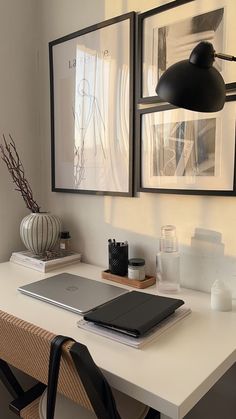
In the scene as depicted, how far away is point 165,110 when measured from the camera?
132 cm

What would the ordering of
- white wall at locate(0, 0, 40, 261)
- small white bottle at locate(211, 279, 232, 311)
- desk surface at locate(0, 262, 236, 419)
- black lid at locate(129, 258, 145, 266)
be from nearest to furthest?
1. desk surface at locate(0, 262, 236, 419)
2. small white bottle at locate(211, 279, 232, 311)
3. black lid at locate(129, 258, 145, 266)
4. white wall at locate(0, 0, 40, 261)

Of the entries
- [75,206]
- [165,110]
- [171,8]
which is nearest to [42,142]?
[75,206]

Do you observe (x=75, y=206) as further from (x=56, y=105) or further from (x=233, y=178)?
(x=233, y=178)

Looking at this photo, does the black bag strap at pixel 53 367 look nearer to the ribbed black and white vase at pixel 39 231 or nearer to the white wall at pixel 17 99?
the ribbed black and white vase at pixel 39 231

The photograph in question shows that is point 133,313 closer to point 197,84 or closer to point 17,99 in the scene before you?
point 197,84

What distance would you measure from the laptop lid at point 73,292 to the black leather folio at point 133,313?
0.27ft

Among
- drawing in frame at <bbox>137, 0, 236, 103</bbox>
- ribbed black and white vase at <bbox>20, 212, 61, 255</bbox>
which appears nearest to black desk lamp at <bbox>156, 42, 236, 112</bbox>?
drawing in frame at <bbox>137, 0, 236, 103</bbox>

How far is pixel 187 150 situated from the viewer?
128cm

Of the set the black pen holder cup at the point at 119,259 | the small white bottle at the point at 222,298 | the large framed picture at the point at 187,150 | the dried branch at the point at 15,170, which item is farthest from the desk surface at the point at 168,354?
the dried branch at the point at 15,170

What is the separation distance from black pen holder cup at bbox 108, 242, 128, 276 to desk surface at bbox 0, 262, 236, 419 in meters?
0.31

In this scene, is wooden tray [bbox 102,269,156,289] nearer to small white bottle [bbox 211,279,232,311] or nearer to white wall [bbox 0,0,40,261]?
small white bottle [bbox 211,279,232,311]

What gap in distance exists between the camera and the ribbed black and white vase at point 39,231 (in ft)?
5.30

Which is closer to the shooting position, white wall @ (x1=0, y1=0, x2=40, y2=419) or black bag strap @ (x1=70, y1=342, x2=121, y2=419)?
black bag strap @ (x1=70, y1=342, x2=121, y2=419)

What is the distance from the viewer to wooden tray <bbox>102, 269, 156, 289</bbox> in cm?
133
